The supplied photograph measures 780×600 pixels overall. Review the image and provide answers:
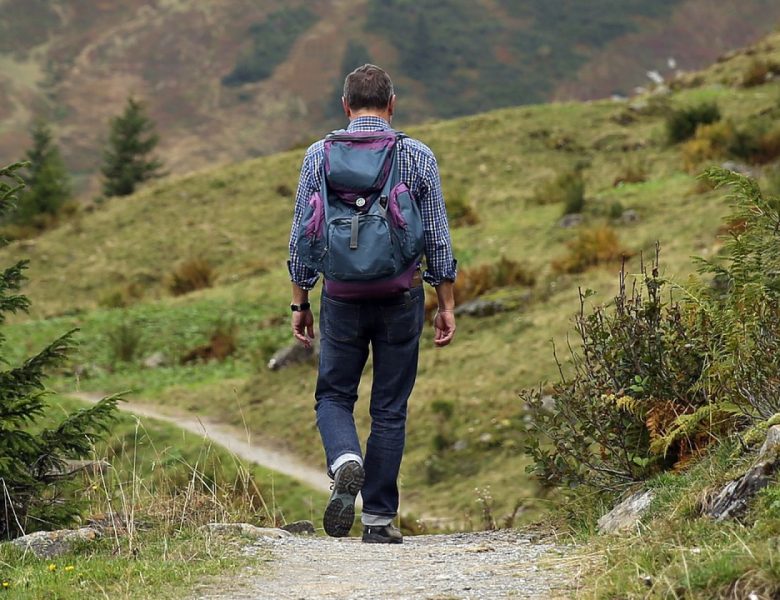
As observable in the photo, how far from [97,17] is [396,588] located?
203m

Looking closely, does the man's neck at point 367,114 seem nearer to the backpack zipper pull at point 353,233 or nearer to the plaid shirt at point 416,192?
the plaid shirt at point 416,192

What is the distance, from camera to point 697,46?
176125mm

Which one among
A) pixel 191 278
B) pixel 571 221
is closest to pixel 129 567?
pixel 571 221

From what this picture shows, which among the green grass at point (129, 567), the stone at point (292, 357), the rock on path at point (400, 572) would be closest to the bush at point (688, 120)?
the stone at point (292, 357)

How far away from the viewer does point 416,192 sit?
5.24 m

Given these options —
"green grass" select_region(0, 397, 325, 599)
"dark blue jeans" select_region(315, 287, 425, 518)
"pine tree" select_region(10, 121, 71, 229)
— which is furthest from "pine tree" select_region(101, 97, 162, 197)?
"dark blue jeans" select_region(315, 287, 425, 518)

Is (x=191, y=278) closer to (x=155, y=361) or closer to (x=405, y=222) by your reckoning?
(x=155, y=361)

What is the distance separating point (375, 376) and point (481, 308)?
29.2 feet

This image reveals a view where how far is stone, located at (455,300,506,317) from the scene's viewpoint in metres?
14.2

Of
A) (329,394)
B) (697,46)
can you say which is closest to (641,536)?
(329,394)

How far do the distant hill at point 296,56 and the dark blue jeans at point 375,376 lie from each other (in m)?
150

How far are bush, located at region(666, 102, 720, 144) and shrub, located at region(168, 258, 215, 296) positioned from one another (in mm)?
8635

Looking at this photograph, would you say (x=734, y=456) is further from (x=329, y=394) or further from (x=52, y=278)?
(x=52, y=278)

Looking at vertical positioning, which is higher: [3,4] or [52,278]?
[3,4]
